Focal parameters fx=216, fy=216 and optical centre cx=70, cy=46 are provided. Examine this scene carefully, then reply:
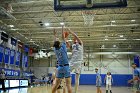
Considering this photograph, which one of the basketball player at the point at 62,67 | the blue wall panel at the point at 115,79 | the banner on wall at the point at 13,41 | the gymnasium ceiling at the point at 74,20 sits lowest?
the blue wall panel at the point at 115,79

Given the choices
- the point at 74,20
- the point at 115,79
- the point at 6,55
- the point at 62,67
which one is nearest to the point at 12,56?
the point at 6,55

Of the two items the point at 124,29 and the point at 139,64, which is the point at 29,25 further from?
the point at 139,64

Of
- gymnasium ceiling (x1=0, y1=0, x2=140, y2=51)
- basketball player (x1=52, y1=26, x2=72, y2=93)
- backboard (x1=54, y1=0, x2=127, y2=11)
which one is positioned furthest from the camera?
gymnasium ceiling (x1=0, y1=0, x2=140, y2=51)

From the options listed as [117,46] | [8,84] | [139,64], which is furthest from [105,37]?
[8,84]

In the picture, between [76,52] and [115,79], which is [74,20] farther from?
[115,79]

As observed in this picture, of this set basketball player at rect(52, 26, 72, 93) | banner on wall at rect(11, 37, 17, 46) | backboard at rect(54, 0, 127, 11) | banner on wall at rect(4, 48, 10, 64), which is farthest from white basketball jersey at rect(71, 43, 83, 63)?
banner on wall at rect(11, 37, 17, 46)

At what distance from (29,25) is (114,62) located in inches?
809

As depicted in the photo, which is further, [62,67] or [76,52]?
[76,52]

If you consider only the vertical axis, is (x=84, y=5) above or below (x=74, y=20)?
below

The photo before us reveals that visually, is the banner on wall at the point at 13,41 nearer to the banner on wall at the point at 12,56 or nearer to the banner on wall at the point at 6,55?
the banner on wall at the point at 12,56

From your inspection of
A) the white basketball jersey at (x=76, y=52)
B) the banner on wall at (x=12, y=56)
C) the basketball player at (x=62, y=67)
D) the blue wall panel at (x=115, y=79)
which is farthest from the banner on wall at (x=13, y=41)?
the basketball player at (x=62, y=67)

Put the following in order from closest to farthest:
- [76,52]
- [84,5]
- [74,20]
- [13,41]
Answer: [76,52] < [84,5] < [74,20] < [13,41]

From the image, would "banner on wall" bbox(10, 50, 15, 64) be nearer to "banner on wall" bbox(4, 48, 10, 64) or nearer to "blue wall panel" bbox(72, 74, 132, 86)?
"banner on wall" bbox(4, 48, 10, 64)

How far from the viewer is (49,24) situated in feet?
76.1
